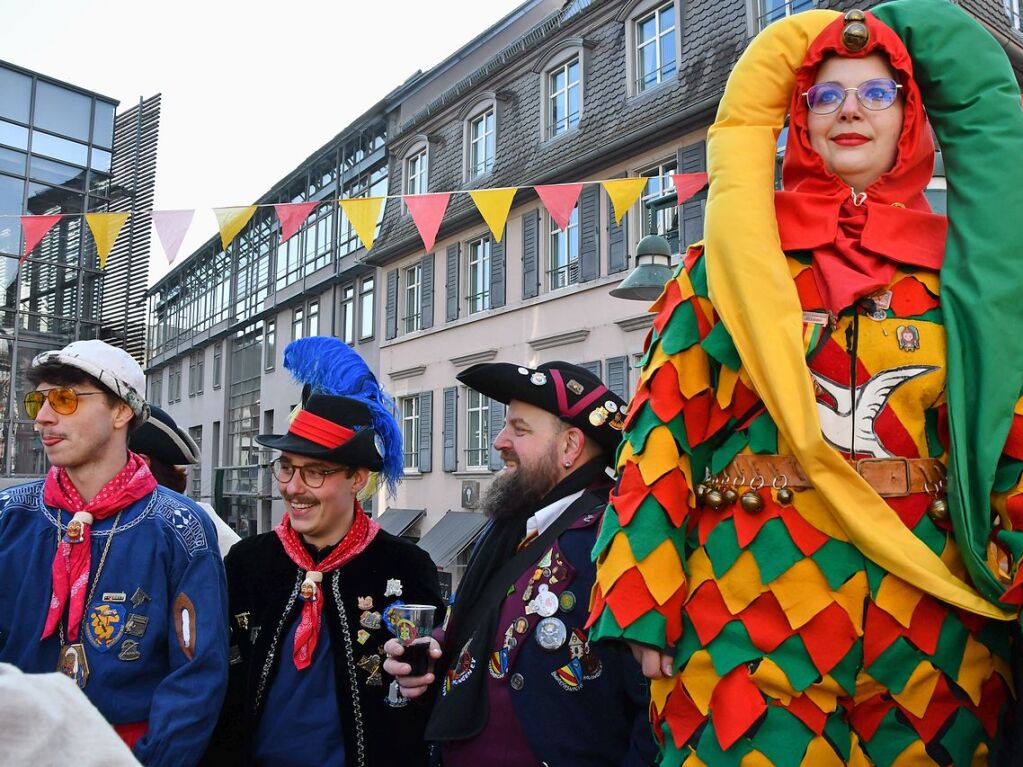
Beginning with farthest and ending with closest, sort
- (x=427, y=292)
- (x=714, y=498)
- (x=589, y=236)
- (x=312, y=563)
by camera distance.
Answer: (x=427, y=292), (x=589, y=236), (x=312, y=563), (x=714, y=498)

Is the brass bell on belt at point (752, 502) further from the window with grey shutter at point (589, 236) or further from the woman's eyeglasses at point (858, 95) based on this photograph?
the window with grey shutter at point (589, 236)

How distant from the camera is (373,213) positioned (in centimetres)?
842

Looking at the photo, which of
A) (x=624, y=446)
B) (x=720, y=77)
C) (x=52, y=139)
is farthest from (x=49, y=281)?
(x=624, y=446)

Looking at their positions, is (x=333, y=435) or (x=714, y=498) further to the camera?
(x=333, y=435)

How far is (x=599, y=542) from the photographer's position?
201 cm

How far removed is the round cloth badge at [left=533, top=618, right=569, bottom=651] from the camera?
2541mm

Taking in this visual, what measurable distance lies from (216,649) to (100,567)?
1.36 feet

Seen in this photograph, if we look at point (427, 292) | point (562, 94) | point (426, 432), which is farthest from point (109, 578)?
point (427, 292)

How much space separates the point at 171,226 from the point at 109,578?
22.1 feet

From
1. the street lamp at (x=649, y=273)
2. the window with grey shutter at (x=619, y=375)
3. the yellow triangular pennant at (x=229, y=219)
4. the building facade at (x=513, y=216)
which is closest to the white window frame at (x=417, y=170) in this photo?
the building facade at (x=513, y=216)

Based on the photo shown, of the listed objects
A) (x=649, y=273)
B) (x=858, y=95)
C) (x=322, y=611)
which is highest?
(x=649, y=273)

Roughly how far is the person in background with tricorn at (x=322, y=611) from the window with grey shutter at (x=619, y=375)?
36.8 ft

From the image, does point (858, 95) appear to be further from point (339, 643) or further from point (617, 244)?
point (617, 244)

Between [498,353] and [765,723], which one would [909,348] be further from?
[498,353]
